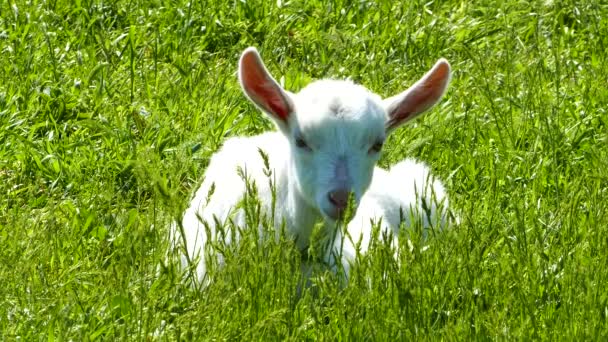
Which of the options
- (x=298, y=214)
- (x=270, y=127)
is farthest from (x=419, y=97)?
(x=270, y=127)

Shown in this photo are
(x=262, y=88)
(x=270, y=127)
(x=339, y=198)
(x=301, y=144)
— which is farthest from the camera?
(x=270, y=127)

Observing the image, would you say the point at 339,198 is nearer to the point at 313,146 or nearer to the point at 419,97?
the point at 313,146

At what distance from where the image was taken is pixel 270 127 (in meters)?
7.60

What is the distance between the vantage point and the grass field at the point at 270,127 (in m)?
5.11

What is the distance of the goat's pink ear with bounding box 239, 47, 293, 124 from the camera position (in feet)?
19.2

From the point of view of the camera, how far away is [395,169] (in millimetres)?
7188

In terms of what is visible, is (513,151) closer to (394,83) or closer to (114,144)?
(394,83)

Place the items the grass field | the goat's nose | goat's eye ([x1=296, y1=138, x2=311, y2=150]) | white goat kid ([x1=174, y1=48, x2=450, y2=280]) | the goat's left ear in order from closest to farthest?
the grass field → the goat's nose → white goat kid ([x1=174, y1=48, x2=450, y2=280]) → goat's eye ([x1=296, y1=138, x2=311, y2=150]) → the goat's left ear

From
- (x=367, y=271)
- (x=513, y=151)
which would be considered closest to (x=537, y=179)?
(x=513, y=151)

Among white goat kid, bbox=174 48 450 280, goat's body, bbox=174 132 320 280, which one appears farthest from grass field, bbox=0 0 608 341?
white goat kid, bbox=174 48 450 280

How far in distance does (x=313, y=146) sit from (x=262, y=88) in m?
0.37

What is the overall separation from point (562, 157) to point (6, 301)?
3146 millimetres

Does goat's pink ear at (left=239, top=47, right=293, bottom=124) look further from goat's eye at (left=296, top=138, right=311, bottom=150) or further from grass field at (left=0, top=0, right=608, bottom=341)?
grass field at (left=0, top=0, right=608, bottom=341)

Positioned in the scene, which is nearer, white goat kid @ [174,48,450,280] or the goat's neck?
white goat kid @ [174,48,450,280]
